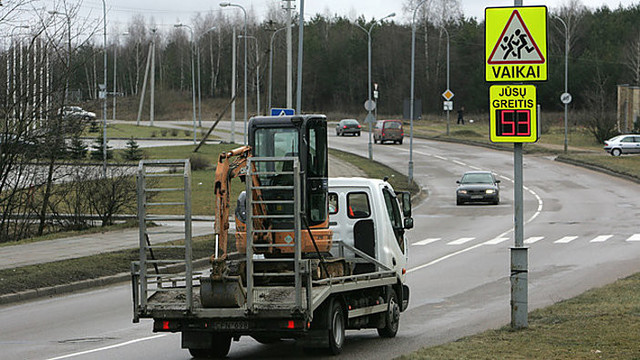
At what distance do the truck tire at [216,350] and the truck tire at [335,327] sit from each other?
1.28m

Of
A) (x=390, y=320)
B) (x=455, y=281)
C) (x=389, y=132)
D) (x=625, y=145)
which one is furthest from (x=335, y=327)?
(x=389, y=132)

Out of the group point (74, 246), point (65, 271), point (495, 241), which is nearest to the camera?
point (65, 271)

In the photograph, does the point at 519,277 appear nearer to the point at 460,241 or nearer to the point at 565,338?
the point at 565,338

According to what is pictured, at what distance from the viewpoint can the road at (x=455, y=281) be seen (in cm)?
1231

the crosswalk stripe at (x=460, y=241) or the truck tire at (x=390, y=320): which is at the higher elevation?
the truck tire at (x=390, y=320)

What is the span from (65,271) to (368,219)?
8.90 m

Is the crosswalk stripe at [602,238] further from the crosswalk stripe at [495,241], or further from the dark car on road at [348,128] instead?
the dark car on road at [348,128]

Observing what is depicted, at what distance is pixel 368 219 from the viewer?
13.4m

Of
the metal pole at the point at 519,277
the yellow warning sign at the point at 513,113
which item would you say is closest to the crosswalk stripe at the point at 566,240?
the metal pole at the point at 519,277

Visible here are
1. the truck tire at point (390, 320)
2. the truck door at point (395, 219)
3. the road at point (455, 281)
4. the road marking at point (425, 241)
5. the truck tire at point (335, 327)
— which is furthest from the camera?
the road marking at point (425, 241)

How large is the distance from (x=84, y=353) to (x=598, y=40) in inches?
4529

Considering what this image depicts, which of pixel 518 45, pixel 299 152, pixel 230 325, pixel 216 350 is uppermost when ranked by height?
pixel 518 45

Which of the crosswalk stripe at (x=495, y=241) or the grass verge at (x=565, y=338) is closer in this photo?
the grass verge at (x=565, y=338)

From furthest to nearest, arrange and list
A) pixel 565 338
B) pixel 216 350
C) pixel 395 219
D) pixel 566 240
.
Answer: pixel 566 240
pixel 395 219
pixel 216 350
pixel 565 338
